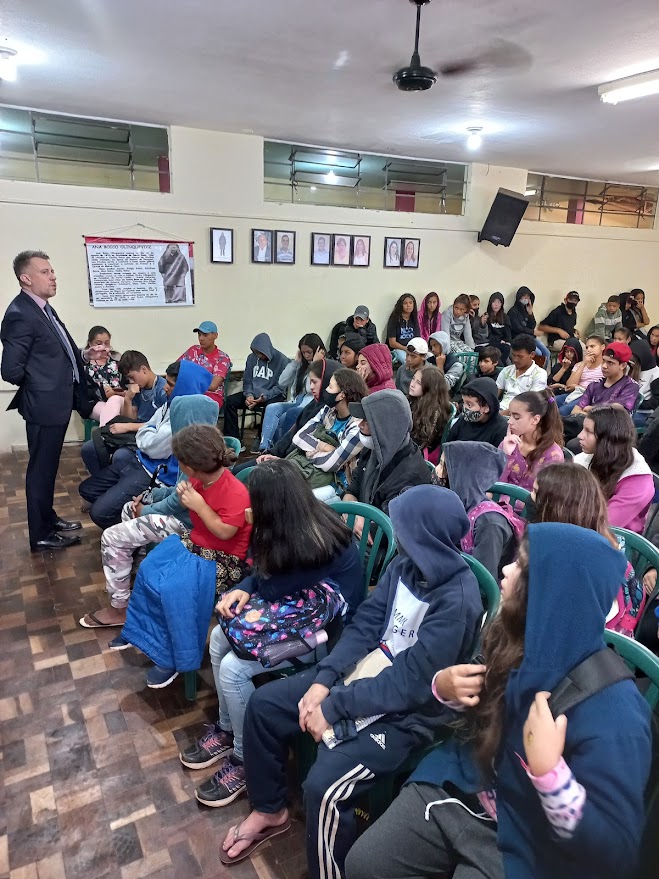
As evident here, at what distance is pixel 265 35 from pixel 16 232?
288 centimetres

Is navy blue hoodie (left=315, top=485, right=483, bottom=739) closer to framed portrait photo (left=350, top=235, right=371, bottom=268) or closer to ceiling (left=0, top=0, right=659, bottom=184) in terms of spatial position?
ceiling (left=0, top=0, right=659, bottom=184)

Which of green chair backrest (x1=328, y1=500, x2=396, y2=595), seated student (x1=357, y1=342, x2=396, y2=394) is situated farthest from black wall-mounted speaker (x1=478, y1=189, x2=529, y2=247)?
green chair backrest (x1=328, y1=500, x2=396, y2=595)

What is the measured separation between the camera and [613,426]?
2201 millimetres

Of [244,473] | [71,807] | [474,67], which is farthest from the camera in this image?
[474,67]

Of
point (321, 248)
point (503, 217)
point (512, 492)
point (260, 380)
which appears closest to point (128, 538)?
point (512, 492)

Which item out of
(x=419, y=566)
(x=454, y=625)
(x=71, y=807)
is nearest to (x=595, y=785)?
(x=454, y=625)

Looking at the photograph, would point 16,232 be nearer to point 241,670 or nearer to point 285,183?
point 285,183

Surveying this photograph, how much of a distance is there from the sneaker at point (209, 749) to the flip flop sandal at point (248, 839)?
28cm

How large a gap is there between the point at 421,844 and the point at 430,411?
2248 mm

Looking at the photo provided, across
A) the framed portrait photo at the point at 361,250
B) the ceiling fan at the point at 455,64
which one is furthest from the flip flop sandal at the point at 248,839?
the framed portrait photo at the point at 361,250

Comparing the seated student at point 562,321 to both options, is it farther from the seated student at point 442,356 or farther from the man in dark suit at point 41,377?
the man in dark suit at point 41,377

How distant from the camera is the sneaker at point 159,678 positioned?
221 centimetres

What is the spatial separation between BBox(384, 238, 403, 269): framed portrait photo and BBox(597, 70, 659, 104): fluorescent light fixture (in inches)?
112

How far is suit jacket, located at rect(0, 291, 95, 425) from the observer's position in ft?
9.84
